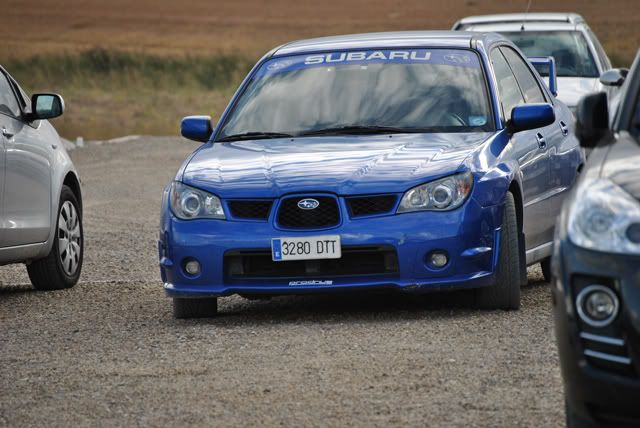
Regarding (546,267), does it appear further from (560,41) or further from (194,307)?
(560,41)

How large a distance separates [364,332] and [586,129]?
2.45 meters

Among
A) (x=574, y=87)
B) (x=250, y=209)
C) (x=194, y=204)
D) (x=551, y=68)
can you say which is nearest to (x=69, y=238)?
(x=194, y=204)

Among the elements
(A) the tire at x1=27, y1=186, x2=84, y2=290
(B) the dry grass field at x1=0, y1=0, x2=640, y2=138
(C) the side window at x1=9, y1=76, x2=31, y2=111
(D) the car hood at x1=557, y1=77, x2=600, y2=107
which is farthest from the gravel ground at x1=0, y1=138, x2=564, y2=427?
(B) the dry grass field at x1=0, y1=0, x2=640, y2=138

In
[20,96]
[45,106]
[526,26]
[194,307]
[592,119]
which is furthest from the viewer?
[526,26]

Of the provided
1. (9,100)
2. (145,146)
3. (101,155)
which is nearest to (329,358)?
(9,100)

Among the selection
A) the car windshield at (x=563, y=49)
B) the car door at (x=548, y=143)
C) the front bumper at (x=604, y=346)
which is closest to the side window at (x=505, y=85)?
the car door at (x=548, y=143)

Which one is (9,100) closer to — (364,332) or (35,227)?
(35,227)

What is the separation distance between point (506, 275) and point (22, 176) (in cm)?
332

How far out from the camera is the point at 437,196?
28.4 feet

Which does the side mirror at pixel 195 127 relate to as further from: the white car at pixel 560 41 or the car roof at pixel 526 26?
the car roof at pixel 526 26

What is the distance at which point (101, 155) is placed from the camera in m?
27.1

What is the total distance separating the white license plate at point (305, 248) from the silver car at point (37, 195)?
2.32 metres

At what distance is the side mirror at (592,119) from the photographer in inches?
245

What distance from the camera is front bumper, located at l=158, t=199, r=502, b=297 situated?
8.59m
